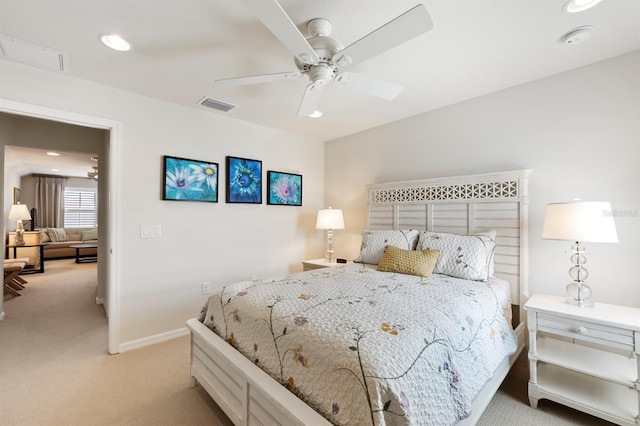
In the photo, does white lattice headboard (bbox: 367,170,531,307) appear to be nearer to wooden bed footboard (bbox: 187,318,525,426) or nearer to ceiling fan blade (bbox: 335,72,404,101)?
wooden bed footboard (bbox: 187,318,525,426)

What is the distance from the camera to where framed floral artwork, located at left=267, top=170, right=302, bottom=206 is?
3768 mm

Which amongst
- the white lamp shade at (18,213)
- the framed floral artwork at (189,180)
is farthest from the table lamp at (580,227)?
the white lamp shade at (18,213)

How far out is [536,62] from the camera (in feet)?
7.10

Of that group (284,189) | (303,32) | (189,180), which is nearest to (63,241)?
(189,180)

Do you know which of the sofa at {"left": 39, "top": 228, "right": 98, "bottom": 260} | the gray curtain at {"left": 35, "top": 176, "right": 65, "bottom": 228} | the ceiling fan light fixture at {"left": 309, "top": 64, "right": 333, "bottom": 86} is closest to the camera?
the ceiling fan light fixture at {"left": 309, "top": 64, "right": 333, "bottom": 86}

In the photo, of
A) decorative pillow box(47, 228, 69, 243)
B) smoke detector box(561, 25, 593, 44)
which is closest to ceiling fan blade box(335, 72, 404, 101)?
smoke detector box(561, 25, 593, 44)

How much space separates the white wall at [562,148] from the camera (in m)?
2.03

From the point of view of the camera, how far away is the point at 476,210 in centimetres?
270

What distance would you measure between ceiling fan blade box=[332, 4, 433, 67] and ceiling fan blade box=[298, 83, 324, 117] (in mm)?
264

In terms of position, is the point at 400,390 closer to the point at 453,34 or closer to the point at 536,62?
the point at 453,34

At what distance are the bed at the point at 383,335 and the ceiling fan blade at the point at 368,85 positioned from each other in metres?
1.31

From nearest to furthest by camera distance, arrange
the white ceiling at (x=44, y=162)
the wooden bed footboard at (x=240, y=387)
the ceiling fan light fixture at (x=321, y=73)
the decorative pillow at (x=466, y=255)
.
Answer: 1. the wooden bed footboard at (x=240, y=387)
2. the ceiling fan light fixture at (x=321, y=73)
3. the decorative pillow at (x=466, y=255)
4. the white ceiling at (x=44, y=162)

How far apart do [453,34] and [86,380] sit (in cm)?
363

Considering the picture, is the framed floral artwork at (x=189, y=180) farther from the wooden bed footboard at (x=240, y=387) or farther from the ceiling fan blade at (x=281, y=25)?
the ceiling fan blade at (x=281, y=25)
